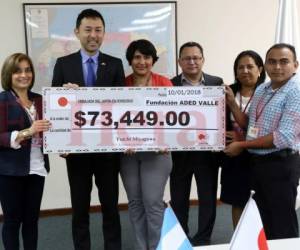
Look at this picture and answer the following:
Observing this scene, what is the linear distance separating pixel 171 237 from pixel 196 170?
194 centimetres

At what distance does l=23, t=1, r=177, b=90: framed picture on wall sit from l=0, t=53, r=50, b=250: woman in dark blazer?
1373mm

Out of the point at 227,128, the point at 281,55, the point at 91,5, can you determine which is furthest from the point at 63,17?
the point at 281,55

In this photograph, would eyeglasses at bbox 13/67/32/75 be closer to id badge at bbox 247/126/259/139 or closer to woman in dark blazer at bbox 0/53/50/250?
woman in dark blazer at bbox 0/53/50/250

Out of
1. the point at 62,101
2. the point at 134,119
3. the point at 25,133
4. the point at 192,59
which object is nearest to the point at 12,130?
the point at 25,133

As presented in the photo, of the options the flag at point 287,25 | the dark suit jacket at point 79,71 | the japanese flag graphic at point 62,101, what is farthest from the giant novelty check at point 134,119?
the flag at point 287,25

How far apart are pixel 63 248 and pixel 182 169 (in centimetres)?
126

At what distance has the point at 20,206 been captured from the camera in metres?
2.49

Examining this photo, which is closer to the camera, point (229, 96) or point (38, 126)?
point (38, 126)

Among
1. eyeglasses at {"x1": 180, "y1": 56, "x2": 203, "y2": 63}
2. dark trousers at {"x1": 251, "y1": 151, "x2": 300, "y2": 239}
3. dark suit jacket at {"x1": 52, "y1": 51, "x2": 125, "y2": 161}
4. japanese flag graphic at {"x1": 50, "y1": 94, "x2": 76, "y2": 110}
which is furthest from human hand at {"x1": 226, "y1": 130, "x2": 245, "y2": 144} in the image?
japanese flag graphic at {"x1": 50, "y1": 94, "x2": 76, "y2": 110}

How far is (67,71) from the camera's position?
2535 millimetres

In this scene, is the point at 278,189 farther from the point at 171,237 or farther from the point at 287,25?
the point at 287,25

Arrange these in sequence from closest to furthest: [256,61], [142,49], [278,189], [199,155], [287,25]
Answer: [278,189], [142,49], [256,61], [199,155], [287,25]

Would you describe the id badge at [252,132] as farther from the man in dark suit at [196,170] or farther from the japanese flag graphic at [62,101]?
the japanese flag graphic at [62,101]

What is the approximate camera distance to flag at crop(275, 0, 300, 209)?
3490mm
